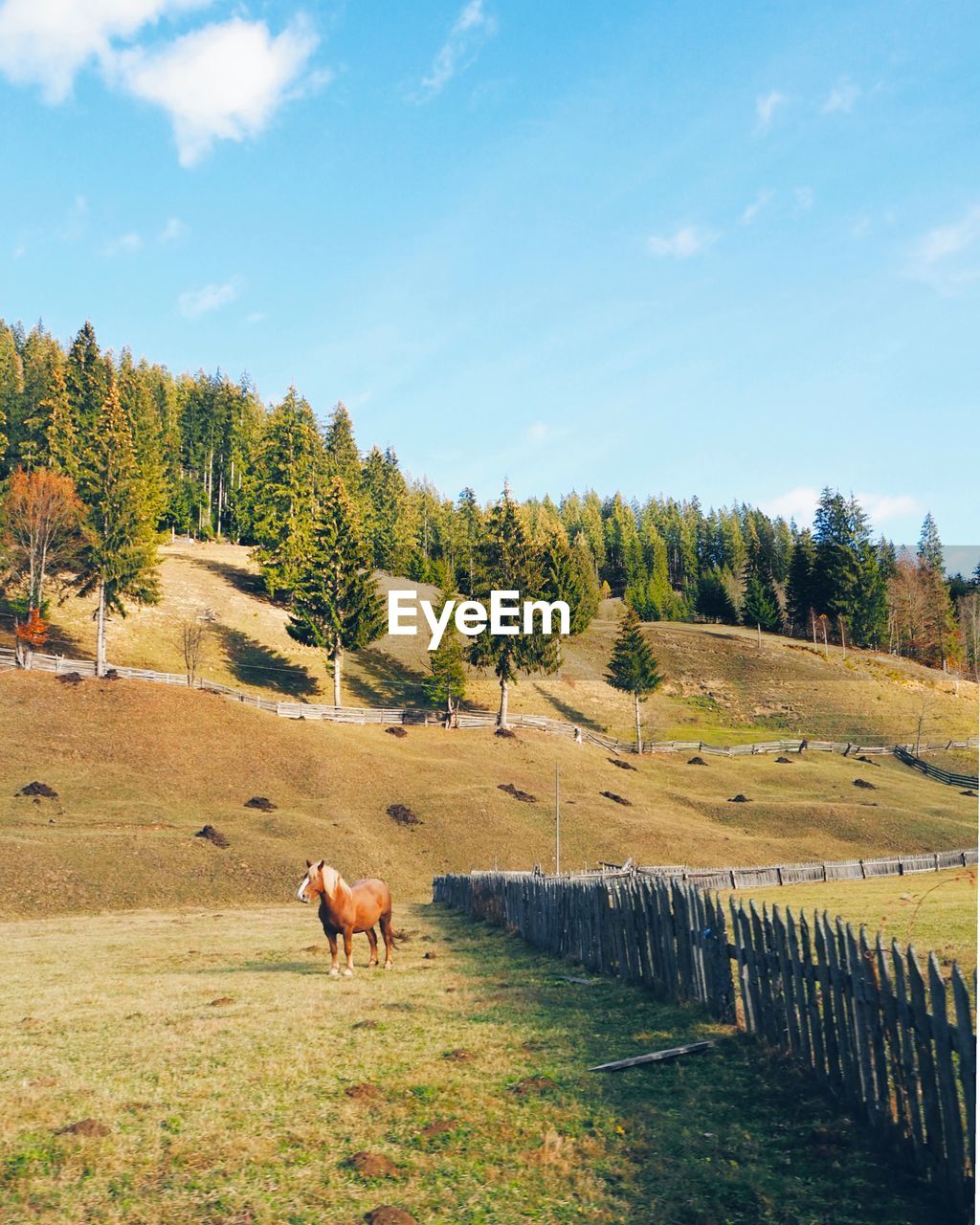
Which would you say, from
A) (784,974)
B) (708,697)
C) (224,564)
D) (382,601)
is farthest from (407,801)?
(224,564)

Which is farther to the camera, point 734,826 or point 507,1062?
point 734,826

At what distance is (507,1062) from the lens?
10.7m

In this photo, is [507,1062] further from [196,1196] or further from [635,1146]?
[196,1196]

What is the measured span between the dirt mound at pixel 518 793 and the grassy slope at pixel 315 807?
0.69 m

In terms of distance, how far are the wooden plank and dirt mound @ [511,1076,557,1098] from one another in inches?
27.7

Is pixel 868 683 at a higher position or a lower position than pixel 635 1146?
higher

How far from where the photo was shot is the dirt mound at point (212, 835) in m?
36.8

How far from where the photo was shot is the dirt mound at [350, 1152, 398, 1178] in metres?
7.71

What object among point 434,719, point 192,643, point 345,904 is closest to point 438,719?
point 434,719

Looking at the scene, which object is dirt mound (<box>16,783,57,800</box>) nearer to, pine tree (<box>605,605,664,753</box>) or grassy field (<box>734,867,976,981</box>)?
grassy field (<box>734,867,976,981</box>)

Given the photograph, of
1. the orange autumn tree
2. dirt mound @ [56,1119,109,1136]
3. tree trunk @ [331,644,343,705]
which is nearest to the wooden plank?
dirt mound @ [56,1119,109,1136]

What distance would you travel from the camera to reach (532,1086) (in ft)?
32.1

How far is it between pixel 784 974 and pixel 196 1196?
666 centimetres

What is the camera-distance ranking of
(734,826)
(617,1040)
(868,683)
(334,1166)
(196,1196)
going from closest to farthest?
(196,1196) < (334,1166) < (617,1040) < (734,826) < (868,683)
